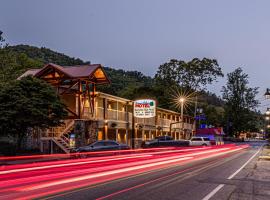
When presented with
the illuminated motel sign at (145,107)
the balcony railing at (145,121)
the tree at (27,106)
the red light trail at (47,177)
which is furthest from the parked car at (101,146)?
the balcony railing at (145,121)

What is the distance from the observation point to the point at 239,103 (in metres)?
113

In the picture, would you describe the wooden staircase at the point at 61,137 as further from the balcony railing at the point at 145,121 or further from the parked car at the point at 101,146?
the balcony railing at the point at 145,121

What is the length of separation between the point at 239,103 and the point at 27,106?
8847cm

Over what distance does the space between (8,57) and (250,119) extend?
3050 inches

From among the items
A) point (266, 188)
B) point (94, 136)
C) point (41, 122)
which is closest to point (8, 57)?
point (94, 136)

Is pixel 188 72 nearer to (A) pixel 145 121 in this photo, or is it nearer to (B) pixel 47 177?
(A) pixel 145 121

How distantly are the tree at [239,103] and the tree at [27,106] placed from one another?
82685 mm

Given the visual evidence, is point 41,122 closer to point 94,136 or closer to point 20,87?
point 20,87

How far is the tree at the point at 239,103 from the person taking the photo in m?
111

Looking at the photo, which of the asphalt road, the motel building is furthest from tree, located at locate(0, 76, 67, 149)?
the asphalt road

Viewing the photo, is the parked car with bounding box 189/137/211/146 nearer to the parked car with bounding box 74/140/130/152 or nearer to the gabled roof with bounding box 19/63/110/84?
the gabled roof with bounding box 19/63/110/84

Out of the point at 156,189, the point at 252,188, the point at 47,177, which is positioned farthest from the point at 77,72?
the point at 252,188

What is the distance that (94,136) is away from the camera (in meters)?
42.6

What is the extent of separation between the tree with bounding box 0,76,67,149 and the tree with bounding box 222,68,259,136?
82.7 m
